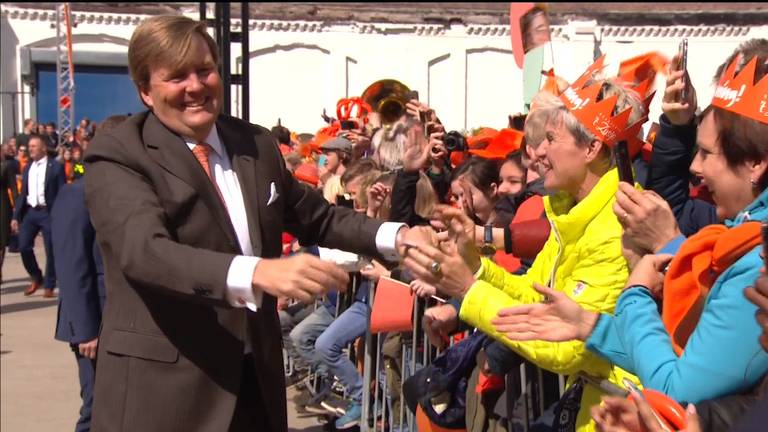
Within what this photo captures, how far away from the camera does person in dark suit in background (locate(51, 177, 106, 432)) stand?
5.67 metres

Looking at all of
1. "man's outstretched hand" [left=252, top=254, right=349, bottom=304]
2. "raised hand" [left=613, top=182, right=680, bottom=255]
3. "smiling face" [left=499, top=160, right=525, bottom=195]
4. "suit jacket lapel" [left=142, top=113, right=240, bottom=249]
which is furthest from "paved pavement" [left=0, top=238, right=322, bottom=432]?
"man's outstretched hand" [left=252, top=254, right=349, bottom=304]

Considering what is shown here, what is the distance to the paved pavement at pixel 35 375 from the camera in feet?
23.7

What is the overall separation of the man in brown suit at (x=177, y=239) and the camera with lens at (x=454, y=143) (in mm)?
3534

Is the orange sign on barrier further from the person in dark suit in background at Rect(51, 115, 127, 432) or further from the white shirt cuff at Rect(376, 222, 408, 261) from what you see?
the white shirt cuff at Rect(376, 222, 408, 261)

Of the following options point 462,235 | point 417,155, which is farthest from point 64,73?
point 462,235

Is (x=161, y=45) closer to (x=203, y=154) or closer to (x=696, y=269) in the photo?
(x=203, y=154)

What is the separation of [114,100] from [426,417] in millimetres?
24214

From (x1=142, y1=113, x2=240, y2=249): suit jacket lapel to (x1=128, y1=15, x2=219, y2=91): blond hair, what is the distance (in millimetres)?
193

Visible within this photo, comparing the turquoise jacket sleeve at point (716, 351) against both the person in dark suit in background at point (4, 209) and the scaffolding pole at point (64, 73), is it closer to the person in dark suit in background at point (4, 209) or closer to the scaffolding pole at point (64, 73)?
the person in dark suit in background at point (4, 209)

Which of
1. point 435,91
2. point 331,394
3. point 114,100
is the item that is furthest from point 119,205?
point 114,100

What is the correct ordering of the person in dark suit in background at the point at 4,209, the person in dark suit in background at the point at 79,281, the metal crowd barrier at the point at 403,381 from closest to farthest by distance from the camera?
the metal crowd barrier at the point at 403,381, the person in dark suit in background at the point at 79,281, the person in dark suit in background at the point at 4,209

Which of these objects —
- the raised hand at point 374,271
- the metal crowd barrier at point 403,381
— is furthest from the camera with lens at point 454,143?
the raised hand at point 374,271

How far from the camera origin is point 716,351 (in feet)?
7.50

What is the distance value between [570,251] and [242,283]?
127 cm
